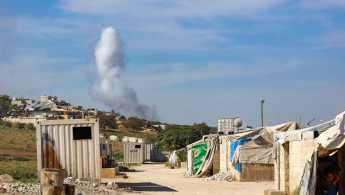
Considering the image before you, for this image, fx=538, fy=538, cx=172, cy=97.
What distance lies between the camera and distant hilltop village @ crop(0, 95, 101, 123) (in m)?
91.7

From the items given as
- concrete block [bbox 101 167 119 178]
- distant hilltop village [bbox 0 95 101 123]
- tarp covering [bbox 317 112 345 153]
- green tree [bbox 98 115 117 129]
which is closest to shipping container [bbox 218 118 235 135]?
concrete block [bbox 101 167 119 178]

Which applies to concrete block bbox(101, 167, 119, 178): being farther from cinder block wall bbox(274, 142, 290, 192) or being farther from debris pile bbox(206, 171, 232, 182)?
cinder block wall bbox(274, 142, 290, 192)

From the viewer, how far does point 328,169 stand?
39.5 feet

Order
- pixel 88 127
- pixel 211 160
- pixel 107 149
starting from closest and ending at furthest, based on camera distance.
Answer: pixel 88 127
pixel 211 160
pixel 107 149

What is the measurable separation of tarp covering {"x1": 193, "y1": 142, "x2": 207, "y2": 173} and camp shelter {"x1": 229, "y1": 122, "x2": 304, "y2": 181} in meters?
6.28

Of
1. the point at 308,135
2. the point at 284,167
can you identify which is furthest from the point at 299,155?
the point at 284,167

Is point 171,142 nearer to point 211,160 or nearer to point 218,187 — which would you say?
point 211,160

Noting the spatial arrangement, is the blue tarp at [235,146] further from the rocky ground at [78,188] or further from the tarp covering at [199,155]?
the rocky ground at [78,188]

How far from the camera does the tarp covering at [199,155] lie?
1164 inches

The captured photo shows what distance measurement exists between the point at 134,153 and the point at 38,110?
58.2 m

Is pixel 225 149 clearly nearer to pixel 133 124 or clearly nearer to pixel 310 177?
pixel 310 177

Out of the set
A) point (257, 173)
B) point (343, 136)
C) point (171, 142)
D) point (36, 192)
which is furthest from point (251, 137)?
point (171, 142)

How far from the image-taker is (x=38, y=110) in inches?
4149

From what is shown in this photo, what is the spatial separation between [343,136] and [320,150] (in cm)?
91
